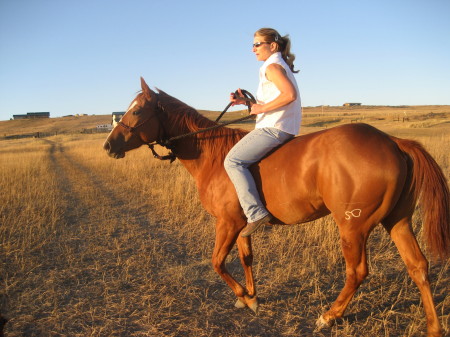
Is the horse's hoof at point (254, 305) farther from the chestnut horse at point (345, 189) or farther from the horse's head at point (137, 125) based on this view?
the horse's head at point (137, 125)

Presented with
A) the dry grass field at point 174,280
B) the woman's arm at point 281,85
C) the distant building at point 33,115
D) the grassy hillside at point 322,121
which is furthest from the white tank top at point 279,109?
the distant building at point 33,115

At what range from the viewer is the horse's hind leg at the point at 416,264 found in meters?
2.75

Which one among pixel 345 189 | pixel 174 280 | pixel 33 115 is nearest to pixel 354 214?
pixel 345 189

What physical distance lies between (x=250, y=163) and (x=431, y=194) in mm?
1704

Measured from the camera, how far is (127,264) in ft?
14.5

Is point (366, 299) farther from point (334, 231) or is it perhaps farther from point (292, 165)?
point (292, 165)

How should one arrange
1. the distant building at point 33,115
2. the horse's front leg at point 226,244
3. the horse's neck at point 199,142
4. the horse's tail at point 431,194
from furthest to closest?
1. the distant building at point 33,115
2. the horse's neck at point 199,142
3. the horse's front leg at point 226,244
4. the horse's tail at point 431,194

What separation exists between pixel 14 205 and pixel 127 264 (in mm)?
4833

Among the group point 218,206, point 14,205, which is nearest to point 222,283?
point 218,206

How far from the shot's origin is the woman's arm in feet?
9.39

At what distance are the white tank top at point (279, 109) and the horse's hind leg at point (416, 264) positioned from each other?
4.62ft

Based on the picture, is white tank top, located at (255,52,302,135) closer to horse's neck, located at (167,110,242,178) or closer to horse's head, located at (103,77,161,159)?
horse's neck, located at (167,110,242,178)

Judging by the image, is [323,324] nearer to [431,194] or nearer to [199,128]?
[431,194]

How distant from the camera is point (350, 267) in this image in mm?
2842
